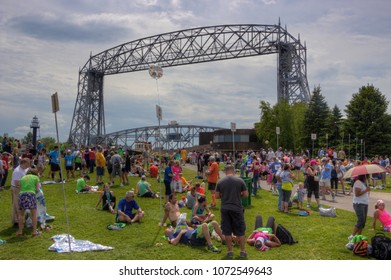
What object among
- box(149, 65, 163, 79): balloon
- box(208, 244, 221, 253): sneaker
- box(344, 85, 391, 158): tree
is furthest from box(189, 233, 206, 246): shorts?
box(344, 85, 391, 158): tree

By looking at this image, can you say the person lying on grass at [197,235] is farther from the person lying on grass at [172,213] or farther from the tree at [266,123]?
the tree at [266,123]

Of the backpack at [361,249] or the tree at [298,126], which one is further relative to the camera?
the tree at [298,126]

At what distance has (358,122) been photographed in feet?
129

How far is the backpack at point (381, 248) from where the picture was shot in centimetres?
770

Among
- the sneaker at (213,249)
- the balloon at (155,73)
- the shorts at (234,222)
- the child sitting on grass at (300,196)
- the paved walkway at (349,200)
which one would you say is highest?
the balloon at (155,73)

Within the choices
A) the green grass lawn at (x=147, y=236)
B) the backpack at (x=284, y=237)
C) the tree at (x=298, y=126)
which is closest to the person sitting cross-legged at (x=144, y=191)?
the green grass lawn at (x=147, y=236)

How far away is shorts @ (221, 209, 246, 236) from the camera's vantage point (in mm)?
7762

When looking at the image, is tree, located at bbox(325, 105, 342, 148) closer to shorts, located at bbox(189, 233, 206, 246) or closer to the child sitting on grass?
the child sitting on grass

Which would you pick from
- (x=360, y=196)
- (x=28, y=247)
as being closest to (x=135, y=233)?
(x=28, y=247)

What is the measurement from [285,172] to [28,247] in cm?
841

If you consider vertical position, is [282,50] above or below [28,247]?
above

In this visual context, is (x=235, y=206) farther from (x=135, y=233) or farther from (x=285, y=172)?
(x=285, y=172)

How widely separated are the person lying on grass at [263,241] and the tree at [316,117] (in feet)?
118

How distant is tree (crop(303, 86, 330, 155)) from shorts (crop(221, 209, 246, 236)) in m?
37.3
